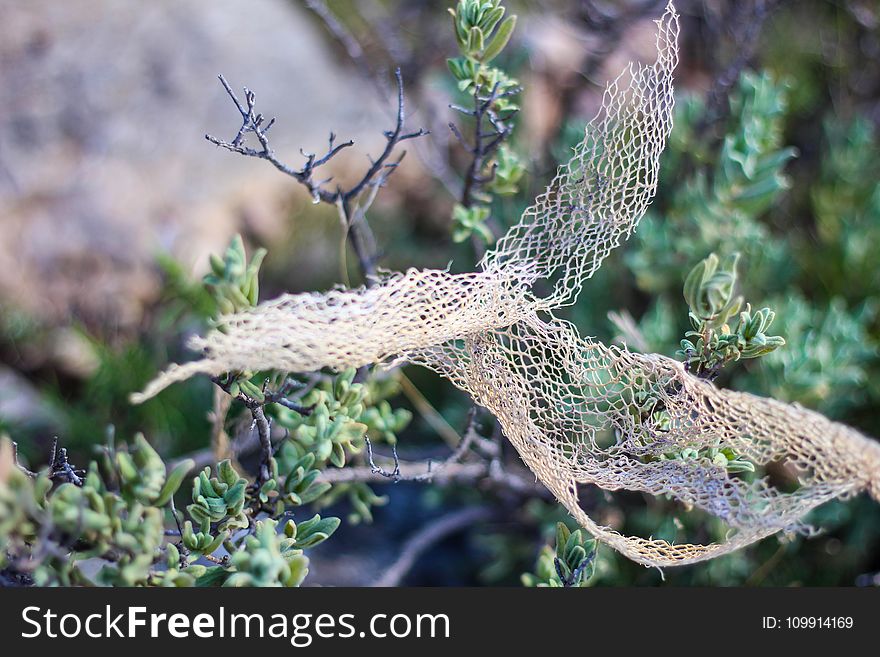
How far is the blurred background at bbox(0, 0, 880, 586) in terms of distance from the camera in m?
1.40

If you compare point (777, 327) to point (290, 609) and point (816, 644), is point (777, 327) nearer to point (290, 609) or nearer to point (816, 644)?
point (816, 644)

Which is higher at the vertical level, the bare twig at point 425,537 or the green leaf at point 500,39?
the green leaf at point 500,39

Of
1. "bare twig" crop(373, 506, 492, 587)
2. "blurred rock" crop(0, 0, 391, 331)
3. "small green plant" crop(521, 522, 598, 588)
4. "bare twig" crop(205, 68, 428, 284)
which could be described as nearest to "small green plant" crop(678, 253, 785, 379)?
"small green plant" crop(521, 522, 598, 588)

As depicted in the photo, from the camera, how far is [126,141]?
5.95 ft

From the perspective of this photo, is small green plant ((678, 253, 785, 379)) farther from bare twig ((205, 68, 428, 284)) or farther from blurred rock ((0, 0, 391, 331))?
blurred rock ((0, 0, 391, 331))

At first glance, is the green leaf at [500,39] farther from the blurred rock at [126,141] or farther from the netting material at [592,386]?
the blurred rock at [126,141]

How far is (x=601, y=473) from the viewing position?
0.94 m

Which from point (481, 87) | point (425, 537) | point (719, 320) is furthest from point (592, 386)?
point (425, 537)

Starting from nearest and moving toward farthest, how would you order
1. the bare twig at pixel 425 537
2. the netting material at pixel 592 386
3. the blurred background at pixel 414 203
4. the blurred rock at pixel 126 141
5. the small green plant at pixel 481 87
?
the netting material at pixel 592 386
the small green plant at pixel 481 87
the bare twig at pixel 425 537
the blurred background at pixel 414 203
the blurred rock at pixel 126 141

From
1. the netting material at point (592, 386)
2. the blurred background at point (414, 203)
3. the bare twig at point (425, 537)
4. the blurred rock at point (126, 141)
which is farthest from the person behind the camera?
the blurred rock at point (126, 141)

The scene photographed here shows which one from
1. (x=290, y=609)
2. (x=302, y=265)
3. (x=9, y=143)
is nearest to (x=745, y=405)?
(x=290, y=609)

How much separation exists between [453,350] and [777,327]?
67cm

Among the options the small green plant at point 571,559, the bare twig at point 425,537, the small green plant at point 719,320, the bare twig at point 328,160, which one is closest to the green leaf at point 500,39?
the bare twig at point 328,160

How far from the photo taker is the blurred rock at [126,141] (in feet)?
5.74
